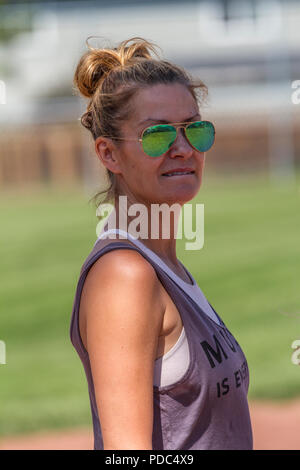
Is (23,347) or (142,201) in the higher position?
(23,347)

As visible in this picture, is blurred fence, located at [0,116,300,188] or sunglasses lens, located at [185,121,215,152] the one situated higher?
blurred fence, located at [0,116,300,188]

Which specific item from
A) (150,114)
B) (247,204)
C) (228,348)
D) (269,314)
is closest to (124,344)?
(228,348)

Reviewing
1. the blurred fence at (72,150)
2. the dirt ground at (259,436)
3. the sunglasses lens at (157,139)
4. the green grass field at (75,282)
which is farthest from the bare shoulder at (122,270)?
the blurred fence at (72,150)

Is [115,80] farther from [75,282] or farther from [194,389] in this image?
[75,282]

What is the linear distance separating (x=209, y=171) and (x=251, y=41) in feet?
32.0

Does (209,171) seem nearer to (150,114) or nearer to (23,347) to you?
(23,347)

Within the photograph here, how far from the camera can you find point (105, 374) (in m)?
1.71

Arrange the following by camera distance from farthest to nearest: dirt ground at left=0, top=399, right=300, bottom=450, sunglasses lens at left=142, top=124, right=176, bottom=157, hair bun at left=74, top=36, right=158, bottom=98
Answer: dirt ground at left=0, top=399, right=300, bottom=450 < hair bun at left=74, top=36, right=158, bottom=98 < sunglasses lens at left=142, top=124, right=176, bottom=157

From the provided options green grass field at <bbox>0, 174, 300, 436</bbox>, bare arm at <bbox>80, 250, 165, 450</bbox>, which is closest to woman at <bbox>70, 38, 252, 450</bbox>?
bare arm at <bbox>80, 250, 165, 450</bbox>

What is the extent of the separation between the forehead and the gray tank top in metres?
0.36

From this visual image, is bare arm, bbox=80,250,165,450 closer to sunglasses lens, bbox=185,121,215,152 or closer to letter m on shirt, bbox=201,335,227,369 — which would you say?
letter m on shirt, bbox=201,335,227,369

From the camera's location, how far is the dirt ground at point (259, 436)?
222 inches

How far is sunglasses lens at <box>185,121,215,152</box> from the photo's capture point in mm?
2049

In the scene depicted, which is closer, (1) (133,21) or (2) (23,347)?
(2) (23,347)
